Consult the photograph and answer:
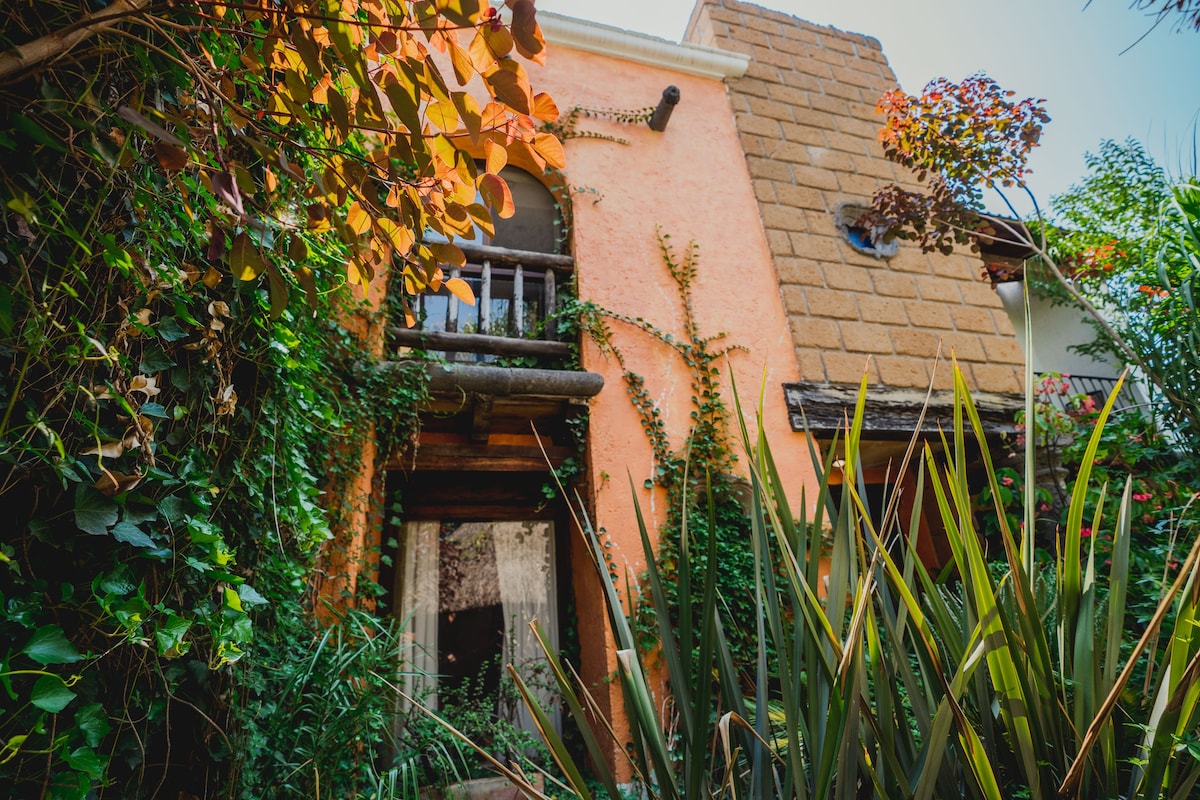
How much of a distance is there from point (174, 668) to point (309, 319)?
3.66 ft

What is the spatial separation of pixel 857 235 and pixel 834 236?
21 cm

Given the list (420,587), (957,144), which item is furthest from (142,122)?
(957,144)

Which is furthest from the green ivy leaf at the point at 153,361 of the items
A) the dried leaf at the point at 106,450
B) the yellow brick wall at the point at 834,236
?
the yellow brick wall at the point at 834,236

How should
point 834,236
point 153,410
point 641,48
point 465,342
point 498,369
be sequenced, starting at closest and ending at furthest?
point 153,410 → point 498,369 → point 465,342 → point 834,236 → point 641,48

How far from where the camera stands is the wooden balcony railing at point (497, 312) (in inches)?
111

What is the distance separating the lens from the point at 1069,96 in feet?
8.75

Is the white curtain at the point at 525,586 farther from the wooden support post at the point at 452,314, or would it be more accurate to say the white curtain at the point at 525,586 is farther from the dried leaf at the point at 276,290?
the dried leaf at the point at 276,290

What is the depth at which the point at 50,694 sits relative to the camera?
0.72m

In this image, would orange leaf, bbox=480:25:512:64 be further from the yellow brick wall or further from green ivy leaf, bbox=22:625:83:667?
the yellow brick wall

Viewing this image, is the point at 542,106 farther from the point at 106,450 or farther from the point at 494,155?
the point at 106,450

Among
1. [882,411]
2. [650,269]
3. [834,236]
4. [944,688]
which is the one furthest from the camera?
[834,236]

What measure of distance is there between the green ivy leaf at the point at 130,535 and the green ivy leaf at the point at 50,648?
164mm

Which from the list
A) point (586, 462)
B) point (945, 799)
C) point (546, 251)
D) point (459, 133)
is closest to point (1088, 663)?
point (945, 799)

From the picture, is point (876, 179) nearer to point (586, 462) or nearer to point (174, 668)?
point (586, 462)
